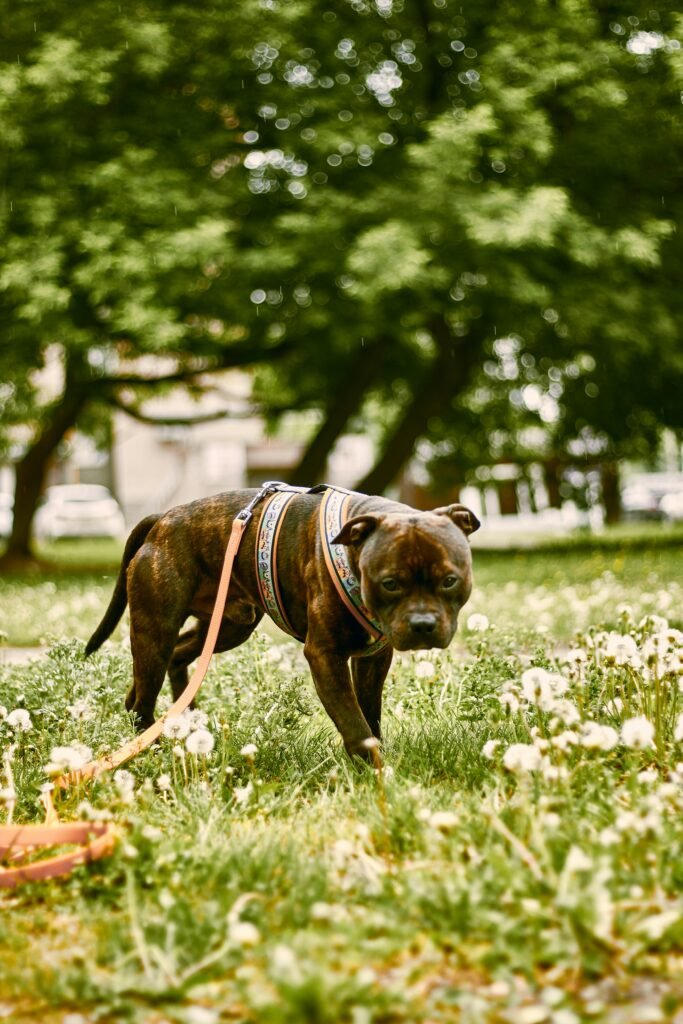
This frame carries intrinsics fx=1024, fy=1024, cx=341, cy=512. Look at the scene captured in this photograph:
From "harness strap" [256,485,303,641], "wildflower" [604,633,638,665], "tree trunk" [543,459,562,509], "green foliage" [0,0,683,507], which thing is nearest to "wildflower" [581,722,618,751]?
"wildflower" [604,633,638,665]

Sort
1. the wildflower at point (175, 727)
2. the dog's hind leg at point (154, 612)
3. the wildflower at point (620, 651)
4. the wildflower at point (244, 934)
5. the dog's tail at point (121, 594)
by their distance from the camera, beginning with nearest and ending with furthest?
the wildflower at point (244, 934) < the wildflower at point (175, 727) < the wildflower at point (620, 651) < the dog's hind leg at point (154, 612) < the dog's tail at point (121, 594)

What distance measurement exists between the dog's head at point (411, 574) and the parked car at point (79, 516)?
3122 cm

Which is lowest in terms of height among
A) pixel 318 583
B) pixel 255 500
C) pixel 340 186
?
pixel 318 583

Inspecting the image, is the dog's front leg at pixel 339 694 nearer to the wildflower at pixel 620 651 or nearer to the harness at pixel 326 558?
the harness at pixel 326 558

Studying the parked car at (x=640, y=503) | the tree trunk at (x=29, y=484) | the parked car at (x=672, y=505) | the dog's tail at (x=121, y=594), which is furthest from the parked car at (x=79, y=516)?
the dog's tail at (x=121, y=594)

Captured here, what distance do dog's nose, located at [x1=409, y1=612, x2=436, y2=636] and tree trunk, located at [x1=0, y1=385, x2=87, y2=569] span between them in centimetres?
1596

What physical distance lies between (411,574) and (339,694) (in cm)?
59

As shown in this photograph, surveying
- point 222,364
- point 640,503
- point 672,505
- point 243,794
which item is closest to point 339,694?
point 243,794

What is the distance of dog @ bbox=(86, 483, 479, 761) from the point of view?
3.60 m

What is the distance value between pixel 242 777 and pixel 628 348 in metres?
12.3

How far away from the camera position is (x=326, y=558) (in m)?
3.91

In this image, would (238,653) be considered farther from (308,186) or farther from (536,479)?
(536,479)

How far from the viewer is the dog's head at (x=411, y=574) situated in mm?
3514

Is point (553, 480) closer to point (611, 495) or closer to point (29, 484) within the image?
point (611, 495)
